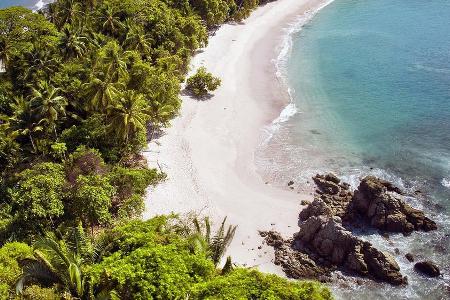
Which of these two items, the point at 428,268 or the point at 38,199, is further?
the point at 428,268

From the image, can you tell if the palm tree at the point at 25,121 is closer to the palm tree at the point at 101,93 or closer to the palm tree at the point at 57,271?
the palm tree at the point at 101,93

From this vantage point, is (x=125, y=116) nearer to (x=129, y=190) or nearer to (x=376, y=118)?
(x=129, y=190)

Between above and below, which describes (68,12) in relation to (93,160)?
above

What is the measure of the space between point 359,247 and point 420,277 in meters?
6.05

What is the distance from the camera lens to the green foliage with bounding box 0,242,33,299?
26.3m

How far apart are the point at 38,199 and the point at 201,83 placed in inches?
1392

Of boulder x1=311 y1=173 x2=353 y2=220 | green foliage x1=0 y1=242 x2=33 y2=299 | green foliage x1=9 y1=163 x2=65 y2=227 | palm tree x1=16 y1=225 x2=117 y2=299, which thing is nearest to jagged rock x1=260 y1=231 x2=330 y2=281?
boulder x1=311 y1=173 x2=353 y2=220

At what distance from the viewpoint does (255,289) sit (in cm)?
2595

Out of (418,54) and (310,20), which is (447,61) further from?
(310,20)

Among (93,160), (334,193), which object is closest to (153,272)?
(93,160)

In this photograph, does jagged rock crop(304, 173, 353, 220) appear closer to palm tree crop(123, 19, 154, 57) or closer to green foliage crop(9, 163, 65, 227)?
green foliage crop(9, 163, 65, 227)

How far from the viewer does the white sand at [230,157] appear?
144 feet

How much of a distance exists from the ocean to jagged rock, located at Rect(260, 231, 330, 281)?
2314 mm

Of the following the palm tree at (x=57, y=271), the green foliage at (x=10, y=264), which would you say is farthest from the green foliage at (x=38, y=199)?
the palm tree at (x=57, y=271)
